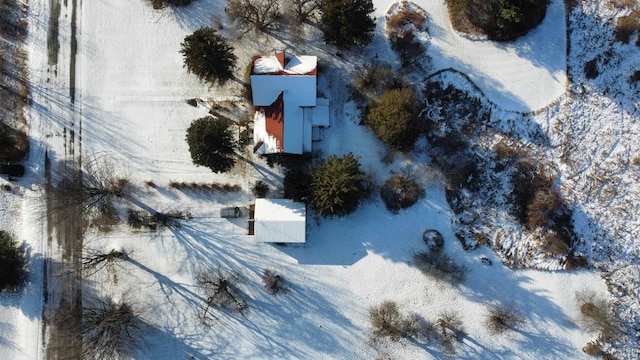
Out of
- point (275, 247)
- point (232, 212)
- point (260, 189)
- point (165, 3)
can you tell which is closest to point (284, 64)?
point (260, 189)

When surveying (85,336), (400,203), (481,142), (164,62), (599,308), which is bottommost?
(85,336)

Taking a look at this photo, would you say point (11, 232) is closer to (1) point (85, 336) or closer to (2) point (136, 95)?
(1) point (85, 336)

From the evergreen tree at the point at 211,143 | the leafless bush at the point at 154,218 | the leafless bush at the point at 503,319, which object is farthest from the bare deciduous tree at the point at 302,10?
the leafless bush at the point at 503,319

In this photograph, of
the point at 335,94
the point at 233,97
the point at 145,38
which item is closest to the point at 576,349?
the point at 335,94

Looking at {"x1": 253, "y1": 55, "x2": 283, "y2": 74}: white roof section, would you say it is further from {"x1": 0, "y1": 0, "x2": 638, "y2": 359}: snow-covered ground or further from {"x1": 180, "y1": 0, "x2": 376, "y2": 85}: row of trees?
{"x1": 0, "y1": 0, "x2": 638, "y2": 359}: snow-covered ground

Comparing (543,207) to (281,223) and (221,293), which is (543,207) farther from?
(221,293)

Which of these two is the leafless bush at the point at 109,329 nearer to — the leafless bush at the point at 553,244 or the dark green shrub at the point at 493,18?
the leafless bush at the point at 553,244
